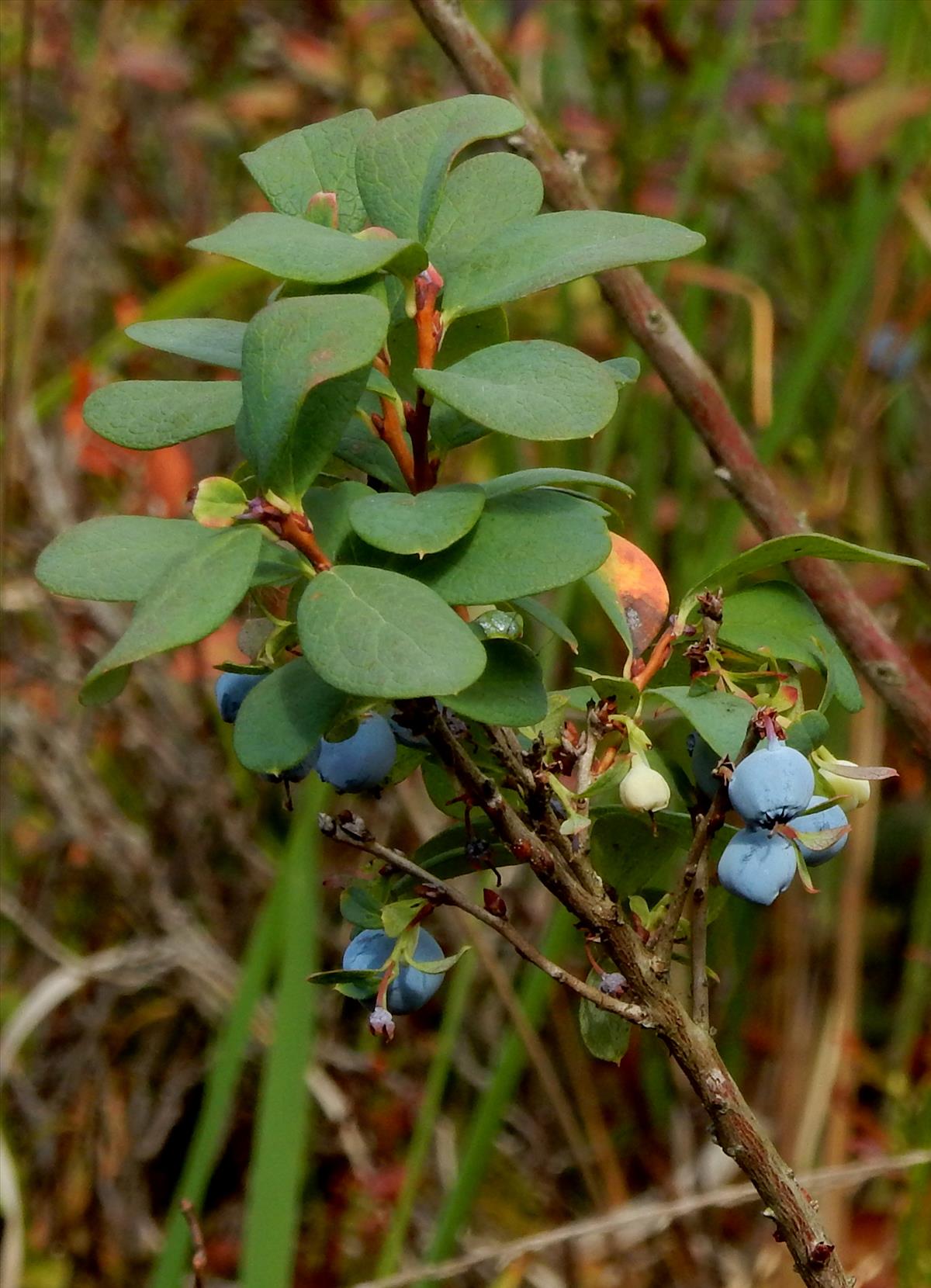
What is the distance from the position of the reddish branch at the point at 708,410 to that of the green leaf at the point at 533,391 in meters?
0.36

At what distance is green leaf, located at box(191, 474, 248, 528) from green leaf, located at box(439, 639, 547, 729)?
76 mm

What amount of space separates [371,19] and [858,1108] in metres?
1.41

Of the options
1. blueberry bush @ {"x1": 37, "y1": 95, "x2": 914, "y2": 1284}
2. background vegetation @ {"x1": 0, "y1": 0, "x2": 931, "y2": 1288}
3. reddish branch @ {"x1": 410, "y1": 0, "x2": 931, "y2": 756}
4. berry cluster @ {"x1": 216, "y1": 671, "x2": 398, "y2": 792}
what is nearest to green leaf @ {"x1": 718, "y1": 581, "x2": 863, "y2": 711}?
blueberry bush @ {"x1": 37, "y1": 95, "x2": 914, "y2": 1284}

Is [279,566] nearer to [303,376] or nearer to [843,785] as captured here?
[303,376]

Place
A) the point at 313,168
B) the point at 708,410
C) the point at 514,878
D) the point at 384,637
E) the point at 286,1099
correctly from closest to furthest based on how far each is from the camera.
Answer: the point at 384,637
the point at 313,168
the point at 708,410
the point at 286,1099
the point at 514,878

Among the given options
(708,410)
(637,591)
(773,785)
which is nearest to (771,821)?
(773,785)

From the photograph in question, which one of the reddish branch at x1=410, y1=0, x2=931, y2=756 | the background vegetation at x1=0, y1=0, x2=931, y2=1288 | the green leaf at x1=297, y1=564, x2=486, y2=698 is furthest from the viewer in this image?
the background vegetation at x1=0, y1=0, x2=931, y2=1288

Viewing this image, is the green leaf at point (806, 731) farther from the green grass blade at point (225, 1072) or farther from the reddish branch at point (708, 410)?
the green grass blade at point (225, 1072)

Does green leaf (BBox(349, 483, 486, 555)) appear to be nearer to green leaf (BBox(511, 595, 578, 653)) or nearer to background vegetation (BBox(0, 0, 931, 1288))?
green leaf (BBox(511, 595, 578, 653))

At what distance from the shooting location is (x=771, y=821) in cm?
37

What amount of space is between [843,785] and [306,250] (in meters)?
0.21

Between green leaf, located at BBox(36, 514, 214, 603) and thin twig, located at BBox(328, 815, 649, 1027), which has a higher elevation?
green leaf, located at BBox(36, 514, 214, 603)

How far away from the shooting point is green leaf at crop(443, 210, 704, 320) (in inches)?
14.5

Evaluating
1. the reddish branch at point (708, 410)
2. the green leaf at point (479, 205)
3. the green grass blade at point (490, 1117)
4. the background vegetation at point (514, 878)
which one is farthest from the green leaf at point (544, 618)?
the background vegetation at point (514, 878)
